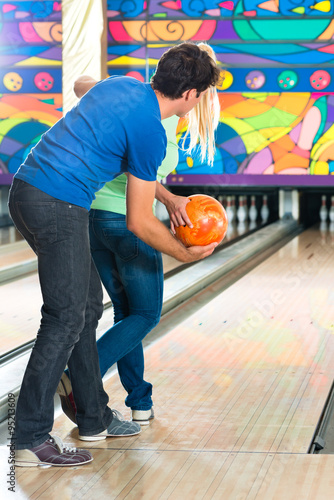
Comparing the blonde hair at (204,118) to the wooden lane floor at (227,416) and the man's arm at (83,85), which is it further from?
the wooden lane floor at (227,416)

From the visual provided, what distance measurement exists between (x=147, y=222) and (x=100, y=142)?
203mm

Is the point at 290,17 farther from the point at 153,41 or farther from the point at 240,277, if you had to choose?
the point at 240,277

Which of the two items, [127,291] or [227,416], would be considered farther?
[227,416]

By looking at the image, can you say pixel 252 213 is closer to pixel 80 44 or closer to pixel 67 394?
pixel 80 44

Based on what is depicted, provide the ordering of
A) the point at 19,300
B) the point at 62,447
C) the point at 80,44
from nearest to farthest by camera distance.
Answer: the point at 62,447 → the point at 19,300 → the point at 80,44

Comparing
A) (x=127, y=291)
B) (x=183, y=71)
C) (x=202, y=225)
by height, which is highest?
(x=183, y=71)

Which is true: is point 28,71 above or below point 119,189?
above

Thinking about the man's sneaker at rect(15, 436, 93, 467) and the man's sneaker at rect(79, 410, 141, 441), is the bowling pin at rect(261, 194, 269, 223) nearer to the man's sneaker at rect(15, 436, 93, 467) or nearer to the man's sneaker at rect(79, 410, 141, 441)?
the man's sneaker at rect(79, 410, 141, 441)

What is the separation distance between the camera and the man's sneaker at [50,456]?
5.41ft

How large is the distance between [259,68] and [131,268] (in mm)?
4662

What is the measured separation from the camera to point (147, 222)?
1.63 metres

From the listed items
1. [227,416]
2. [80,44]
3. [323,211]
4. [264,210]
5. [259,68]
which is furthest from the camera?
[264,210]

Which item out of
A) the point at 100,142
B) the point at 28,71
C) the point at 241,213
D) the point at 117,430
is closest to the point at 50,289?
the point at 100,142

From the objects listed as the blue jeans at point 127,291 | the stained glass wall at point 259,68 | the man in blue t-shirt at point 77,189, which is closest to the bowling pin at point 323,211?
the stained glass wall at point 259,68
